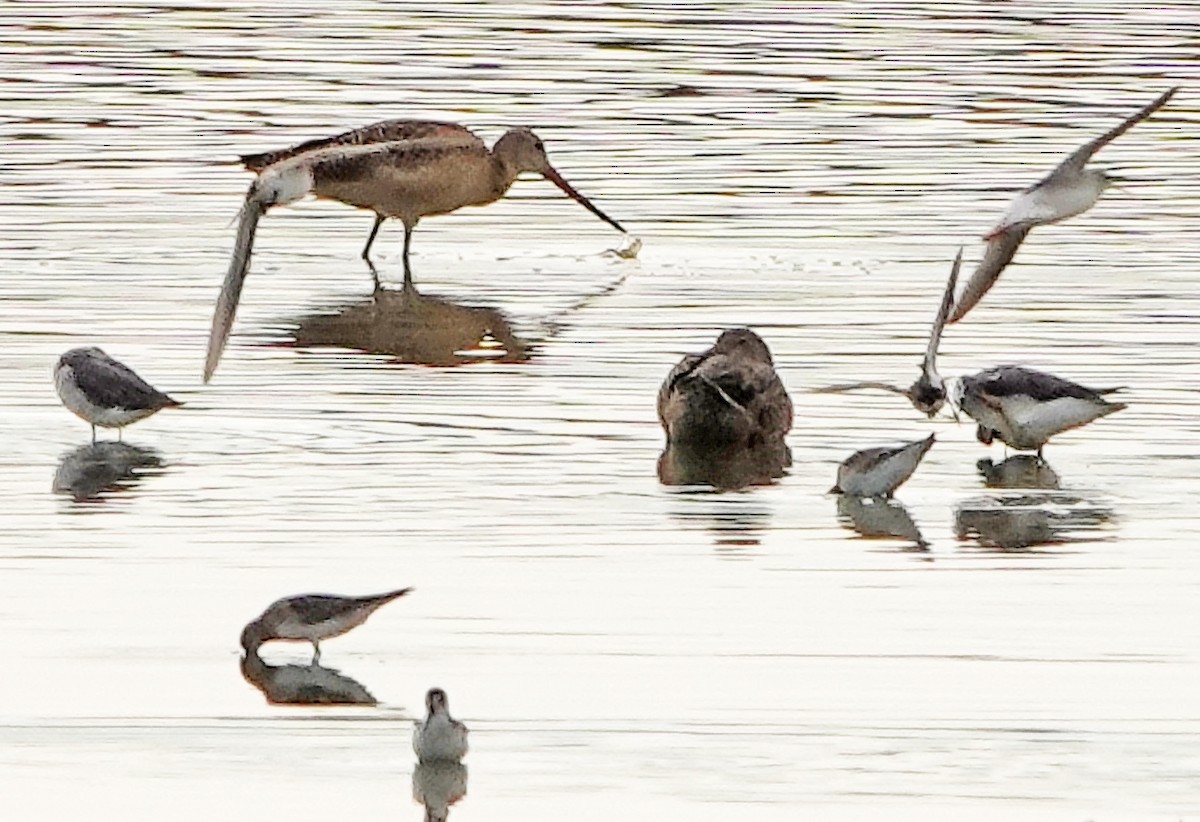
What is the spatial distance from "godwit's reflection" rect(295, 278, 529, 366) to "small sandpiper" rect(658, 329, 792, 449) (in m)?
2.34

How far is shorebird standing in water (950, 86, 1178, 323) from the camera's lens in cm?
1235

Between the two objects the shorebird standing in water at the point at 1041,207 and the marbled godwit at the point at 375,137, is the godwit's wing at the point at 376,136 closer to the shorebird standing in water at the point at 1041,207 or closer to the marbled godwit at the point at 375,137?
the marbled godwit at the point at 375,137

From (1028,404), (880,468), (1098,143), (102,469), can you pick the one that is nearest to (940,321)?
(880,468)

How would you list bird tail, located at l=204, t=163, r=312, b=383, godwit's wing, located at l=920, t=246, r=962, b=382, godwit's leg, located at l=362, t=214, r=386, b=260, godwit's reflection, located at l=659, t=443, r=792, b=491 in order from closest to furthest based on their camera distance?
1. godwit's wing, located at l=920, t=246, r=962, b=382
2. godwit's reflection, located at l=659, t=443, r=792, b=491
3. bird tail, located at l=204, t=163, r=312, b=383
4. godwit's leg, located at l=362, t=214, r=386, b=260

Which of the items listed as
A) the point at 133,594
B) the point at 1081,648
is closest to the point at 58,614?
the point at 133,594

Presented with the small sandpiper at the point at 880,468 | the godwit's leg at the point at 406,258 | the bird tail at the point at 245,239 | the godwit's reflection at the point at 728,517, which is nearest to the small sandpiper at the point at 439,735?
the godwit's reflection at the point at 728,517

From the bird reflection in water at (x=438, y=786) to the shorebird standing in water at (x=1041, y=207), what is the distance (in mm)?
3825

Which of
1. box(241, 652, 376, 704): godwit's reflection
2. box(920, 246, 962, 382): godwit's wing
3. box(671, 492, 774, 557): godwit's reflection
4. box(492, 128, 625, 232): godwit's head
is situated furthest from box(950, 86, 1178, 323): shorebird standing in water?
box(492, 128, 625, 232): godwit's head

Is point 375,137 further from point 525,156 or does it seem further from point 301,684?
point 301,684

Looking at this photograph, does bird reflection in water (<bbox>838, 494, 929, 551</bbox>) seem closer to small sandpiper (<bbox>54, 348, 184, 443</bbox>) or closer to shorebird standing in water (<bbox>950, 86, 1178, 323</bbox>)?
shorebird standing in water (<bbox>950, 86, 1178, 323</bbox>)

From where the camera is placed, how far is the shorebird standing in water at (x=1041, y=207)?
12.4m

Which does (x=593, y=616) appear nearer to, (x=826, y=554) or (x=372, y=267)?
(x=826, y=554)

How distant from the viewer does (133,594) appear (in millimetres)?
11234

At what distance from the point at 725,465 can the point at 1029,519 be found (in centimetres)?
166
